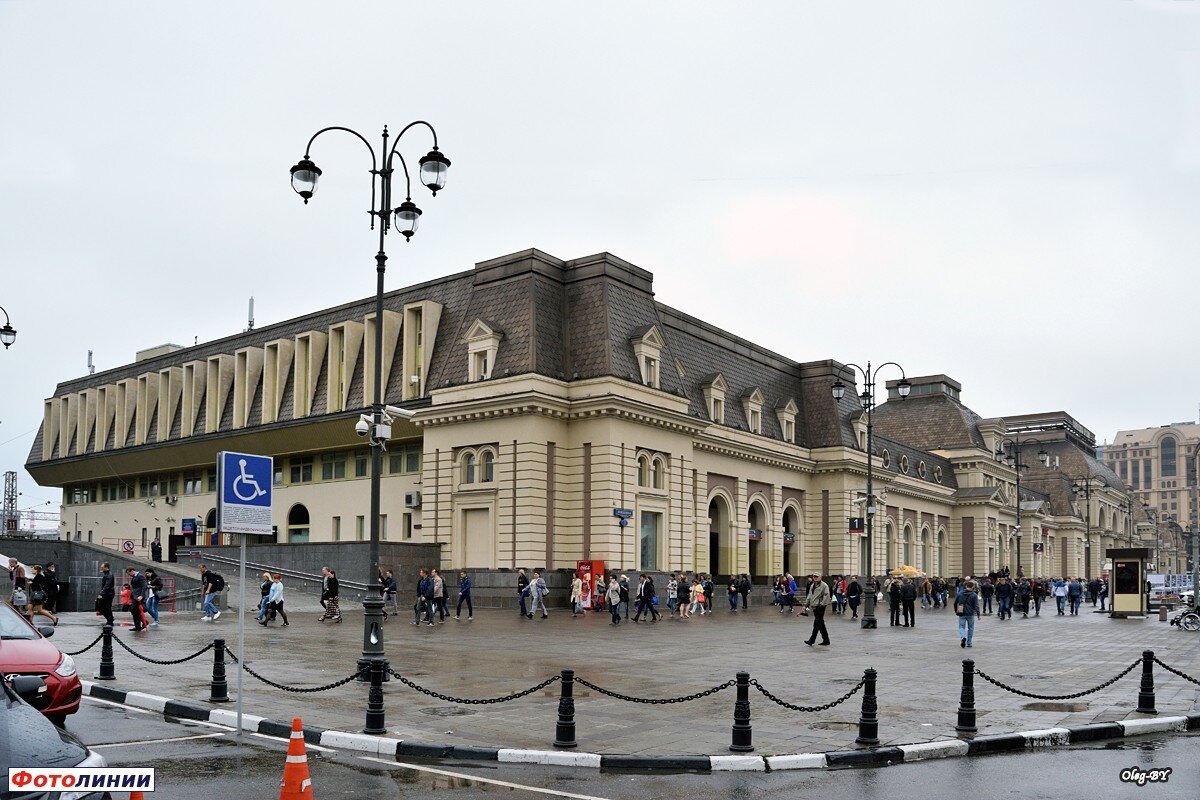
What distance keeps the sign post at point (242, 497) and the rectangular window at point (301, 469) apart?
41423 mm

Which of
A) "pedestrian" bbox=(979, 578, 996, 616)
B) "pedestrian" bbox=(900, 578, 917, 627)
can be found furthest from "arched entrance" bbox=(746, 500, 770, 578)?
"pedestrian" bbox=(900, 578, 917, 627)

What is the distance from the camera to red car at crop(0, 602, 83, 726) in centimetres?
1101

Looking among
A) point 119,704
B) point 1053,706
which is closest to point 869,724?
point 1053,706

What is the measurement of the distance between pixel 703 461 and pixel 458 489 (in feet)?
41.4

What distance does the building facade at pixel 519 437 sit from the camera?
4212cm

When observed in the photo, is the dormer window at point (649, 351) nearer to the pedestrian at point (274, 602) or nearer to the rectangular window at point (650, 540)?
the rectangular window at point (650, 540)

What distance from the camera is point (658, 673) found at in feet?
63.2

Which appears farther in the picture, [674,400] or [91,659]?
[674,400]

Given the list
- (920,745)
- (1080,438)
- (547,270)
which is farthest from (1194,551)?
(1080,438)

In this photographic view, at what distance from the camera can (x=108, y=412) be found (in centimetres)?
6719

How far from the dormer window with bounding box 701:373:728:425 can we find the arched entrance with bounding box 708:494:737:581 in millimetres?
3896

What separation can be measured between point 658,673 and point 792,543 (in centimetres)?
4129

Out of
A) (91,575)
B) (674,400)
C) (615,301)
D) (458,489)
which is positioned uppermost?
(615,301)

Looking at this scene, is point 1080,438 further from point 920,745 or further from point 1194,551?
point 920,745
